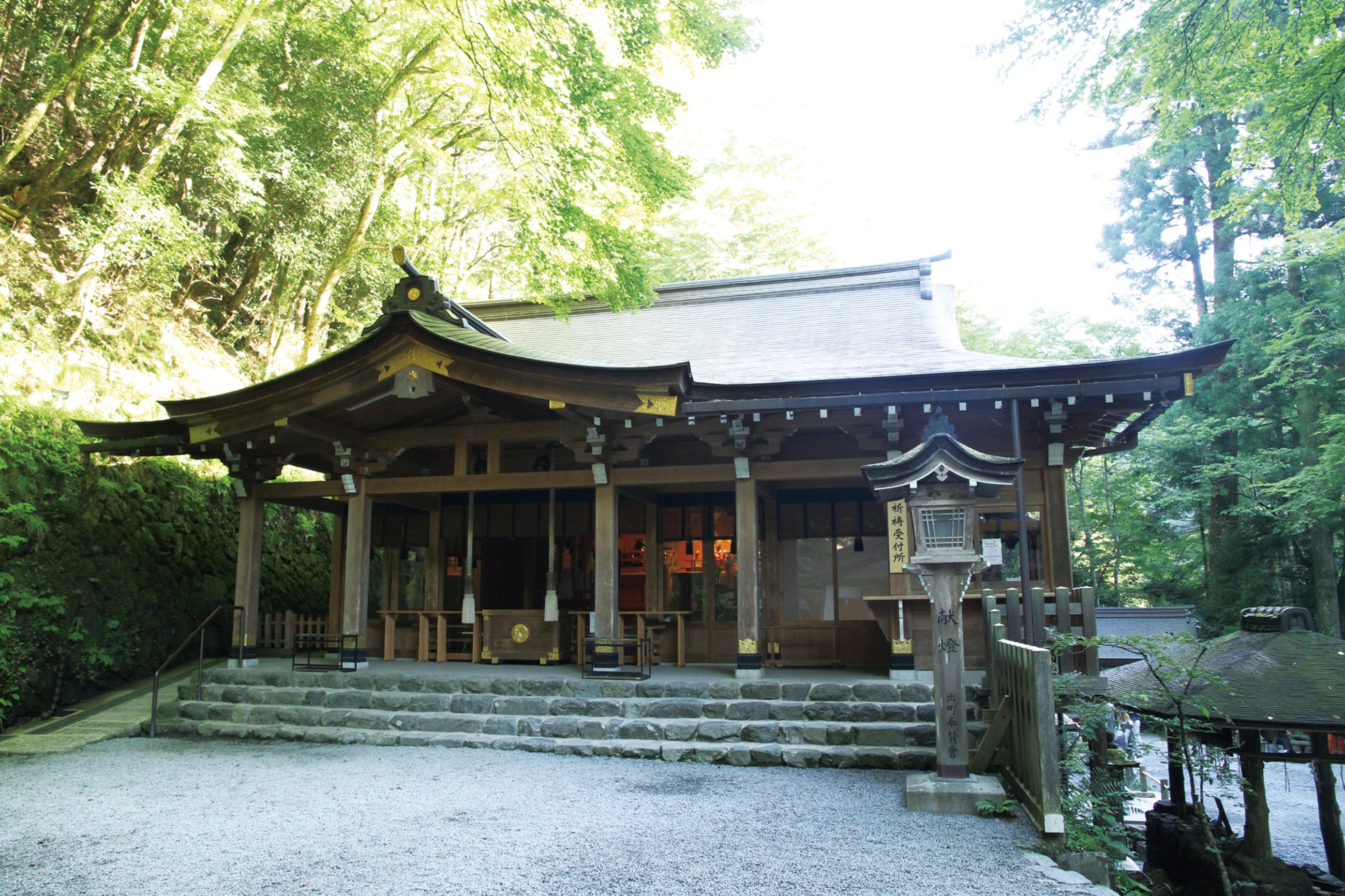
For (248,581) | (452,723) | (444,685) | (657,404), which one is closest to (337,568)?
(248,581)

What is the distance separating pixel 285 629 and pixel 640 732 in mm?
7082

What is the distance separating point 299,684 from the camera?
8.84m

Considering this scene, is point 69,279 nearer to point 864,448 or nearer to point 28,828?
point 28,828

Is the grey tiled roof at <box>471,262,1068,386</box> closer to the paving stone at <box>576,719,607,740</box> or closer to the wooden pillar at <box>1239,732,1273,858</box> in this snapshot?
the paving stone at <box>576,719,607,740</box>

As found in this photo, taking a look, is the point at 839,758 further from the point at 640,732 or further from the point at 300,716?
the point at 300,716

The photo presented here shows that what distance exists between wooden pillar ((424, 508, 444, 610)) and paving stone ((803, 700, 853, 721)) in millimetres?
6089

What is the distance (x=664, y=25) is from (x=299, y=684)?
30.7ft

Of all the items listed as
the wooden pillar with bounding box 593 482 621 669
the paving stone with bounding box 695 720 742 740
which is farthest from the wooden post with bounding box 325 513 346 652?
the paving stone with bounding box 695 720 742 740

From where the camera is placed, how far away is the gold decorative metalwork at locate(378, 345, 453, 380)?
28.5ft

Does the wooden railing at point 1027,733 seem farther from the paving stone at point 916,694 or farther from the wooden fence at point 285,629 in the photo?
the wooden fence at point 285,629

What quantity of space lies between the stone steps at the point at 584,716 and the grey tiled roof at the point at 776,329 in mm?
3074

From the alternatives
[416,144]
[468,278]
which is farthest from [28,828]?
[468,278]

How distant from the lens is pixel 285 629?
1181 cm

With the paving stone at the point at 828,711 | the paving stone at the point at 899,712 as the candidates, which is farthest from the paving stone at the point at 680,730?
the paving stone at the point at 899,712
